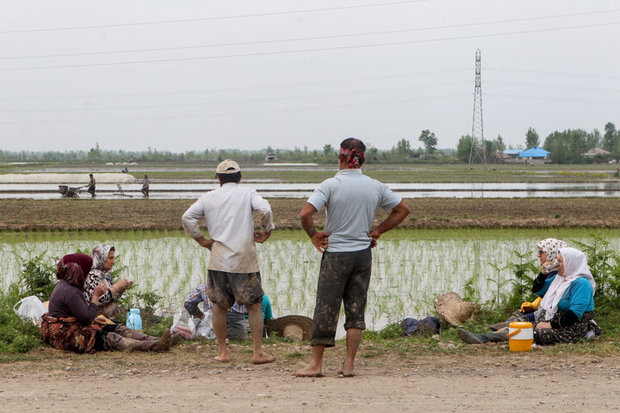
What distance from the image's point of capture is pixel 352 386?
5.26 metres

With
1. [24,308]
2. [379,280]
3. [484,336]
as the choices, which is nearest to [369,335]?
[484,336]

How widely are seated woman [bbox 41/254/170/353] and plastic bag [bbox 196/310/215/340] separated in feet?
2.03

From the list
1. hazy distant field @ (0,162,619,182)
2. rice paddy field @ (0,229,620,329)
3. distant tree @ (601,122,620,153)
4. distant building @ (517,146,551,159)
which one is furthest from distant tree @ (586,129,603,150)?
rice paddy field @ (0,229,620,329)

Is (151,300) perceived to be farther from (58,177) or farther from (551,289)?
(58,177)

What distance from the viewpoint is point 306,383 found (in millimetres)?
5363

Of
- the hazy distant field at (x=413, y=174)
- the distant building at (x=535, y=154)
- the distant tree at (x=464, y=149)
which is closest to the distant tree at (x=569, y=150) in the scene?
the distant building at (x=535, y=154)

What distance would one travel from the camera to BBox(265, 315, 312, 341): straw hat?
24.6ft

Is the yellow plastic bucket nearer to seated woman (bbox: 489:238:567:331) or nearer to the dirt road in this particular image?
the dirt road

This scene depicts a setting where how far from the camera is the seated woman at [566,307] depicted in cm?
657

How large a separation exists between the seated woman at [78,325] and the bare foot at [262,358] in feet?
2.68

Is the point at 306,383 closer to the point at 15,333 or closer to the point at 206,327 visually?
the point at 206,327

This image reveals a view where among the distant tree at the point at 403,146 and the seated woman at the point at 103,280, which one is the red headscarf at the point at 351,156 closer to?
the seated woman at the point at 103,280

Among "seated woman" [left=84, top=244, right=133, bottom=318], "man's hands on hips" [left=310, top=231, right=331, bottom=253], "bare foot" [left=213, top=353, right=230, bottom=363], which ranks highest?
"man's hands on hips" [left=310, top=231, right=331, bottom=253]

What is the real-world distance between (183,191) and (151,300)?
87.8 ft
